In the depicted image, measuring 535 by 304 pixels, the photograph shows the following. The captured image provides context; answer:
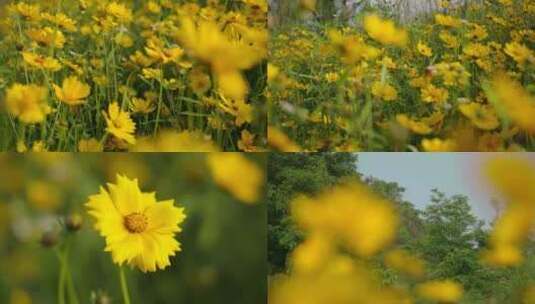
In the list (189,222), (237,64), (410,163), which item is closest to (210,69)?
(237,64)

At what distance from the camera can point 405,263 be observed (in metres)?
1.78

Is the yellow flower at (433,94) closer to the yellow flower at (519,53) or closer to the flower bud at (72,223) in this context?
the yellow flower at (519,53)

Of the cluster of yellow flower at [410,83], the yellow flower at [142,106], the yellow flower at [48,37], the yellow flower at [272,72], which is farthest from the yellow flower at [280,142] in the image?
the yellow flower at [48,37]

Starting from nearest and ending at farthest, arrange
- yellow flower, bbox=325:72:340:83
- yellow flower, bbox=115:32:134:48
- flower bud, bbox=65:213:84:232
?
flower bud, bbox=65:213:84:232 → yellow flower, bbox=325:72:340:83 → yellow flower, bbox=115:32:134:48

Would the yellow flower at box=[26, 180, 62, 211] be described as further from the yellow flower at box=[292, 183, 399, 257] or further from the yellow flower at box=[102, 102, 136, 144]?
the yellow flower at box=[292, 183, 399, 257]

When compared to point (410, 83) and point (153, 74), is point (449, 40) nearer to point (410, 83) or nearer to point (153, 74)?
point (410, 83)

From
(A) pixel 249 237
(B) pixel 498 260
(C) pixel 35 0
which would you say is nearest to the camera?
(B) pixel 498 260

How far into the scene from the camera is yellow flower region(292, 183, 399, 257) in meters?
1.52

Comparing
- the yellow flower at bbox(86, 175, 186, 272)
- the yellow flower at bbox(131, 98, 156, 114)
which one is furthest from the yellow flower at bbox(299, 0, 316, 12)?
the yellow flower at bbox(86, 175, 186, 272)

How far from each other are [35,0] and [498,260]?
108 centimetres

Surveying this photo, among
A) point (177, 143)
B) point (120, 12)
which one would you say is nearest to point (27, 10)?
point (120, 12)

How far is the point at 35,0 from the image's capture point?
210 centimetres

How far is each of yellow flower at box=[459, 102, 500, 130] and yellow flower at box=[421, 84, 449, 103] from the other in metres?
0.04

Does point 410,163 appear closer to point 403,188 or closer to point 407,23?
point 403,188
